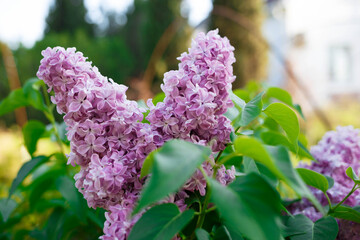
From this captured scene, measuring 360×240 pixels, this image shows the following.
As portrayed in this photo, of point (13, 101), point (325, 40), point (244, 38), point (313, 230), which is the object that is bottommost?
point (313, 230)

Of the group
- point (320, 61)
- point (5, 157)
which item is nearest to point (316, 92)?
point (320, 61)

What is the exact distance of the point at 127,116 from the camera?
1.21ft

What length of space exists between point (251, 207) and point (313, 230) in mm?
199

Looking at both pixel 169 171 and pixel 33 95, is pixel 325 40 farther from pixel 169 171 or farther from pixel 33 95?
pixel 169 171

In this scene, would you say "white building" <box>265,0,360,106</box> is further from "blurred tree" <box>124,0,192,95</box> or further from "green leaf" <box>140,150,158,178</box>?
"green leaf" <box>140,150,158,178</box>

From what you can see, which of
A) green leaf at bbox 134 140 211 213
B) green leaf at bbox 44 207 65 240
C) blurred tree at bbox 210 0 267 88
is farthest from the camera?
blurred tree at bbox 210 0 267 88

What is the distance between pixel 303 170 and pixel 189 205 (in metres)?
0.15

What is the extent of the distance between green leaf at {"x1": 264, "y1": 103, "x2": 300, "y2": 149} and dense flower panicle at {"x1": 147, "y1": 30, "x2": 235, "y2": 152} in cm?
5

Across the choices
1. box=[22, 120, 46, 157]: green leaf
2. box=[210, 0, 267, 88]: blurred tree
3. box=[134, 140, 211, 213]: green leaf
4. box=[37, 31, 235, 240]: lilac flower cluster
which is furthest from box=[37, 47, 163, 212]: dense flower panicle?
box=[210, 0, 267, 88]: blurred tree

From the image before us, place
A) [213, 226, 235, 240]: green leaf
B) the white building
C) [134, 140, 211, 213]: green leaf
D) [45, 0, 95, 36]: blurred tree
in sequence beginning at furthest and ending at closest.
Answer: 1. [45, 0, 95, 36]: blurred tree
2. the white building
3. [213, 226, 235, 240]: green leaf
4. [134, 140, 211, 213]: green leaf

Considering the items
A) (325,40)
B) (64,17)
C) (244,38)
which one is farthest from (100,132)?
(64,17)

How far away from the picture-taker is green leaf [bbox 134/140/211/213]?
23 cm

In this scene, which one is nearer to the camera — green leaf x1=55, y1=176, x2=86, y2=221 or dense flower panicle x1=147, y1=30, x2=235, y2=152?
dense flower panicle x1=147, y1=30, x2=235, y2=152

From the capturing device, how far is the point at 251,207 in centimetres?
26
